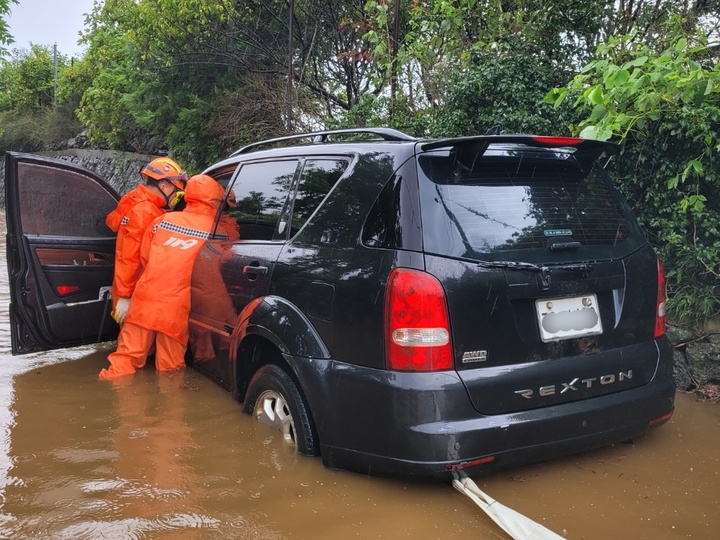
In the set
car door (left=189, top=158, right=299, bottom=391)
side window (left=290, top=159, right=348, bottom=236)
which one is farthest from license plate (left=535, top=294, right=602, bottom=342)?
car door (left=189, top=158, right=299, bottom=391)

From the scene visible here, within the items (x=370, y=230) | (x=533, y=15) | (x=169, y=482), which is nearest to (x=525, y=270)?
(x=370, y=230)

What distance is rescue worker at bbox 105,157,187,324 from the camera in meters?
5.07

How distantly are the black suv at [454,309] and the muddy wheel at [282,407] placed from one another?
0.01 metres

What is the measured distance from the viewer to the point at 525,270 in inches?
114

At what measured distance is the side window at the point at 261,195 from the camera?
385 cm

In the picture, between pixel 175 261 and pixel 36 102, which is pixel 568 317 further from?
pixel 36 102

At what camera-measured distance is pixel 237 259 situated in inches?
160

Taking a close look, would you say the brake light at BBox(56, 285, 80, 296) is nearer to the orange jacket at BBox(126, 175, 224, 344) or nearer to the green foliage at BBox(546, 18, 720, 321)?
the orange jacket at BBox(126, 175, 224, 344)

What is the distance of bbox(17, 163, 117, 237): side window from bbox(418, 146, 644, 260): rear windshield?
3.28 metres

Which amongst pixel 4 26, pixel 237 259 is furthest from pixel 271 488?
pixel 4 26

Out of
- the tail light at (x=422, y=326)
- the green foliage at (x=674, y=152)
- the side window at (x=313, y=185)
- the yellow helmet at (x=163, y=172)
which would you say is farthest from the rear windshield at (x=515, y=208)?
the yellow helmet at (x=163, y=172)

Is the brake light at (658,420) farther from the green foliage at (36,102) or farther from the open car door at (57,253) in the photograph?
the green foliage at (36,102)

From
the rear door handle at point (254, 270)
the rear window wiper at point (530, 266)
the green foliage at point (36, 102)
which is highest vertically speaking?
the green foliage at point (36, 102)

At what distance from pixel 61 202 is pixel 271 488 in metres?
3.12
